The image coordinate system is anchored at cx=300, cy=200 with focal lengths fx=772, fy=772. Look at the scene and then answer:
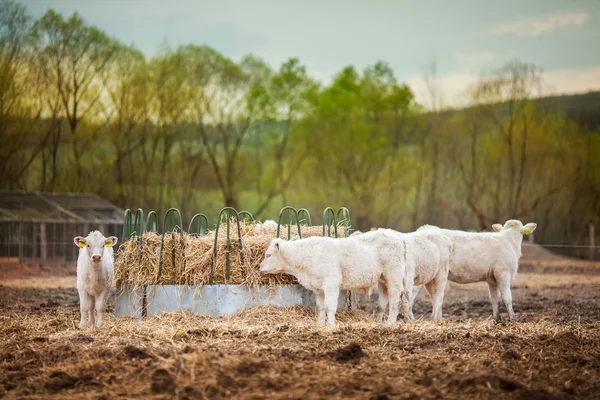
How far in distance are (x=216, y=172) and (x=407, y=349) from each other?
40.5m

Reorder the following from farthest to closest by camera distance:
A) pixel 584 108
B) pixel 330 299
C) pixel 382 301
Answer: pixel 584 108 → pixel 382 301 → pixel 330 299

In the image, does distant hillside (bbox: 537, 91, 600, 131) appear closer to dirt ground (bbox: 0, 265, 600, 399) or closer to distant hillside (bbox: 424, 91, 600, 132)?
distant hillside (bbox: 424, 91, 600, 132)

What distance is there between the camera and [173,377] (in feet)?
26.2

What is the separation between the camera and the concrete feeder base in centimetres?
1341

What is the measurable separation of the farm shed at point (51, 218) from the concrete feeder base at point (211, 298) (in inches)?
822

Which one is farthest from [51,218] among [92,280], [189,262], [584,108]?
[584,108]

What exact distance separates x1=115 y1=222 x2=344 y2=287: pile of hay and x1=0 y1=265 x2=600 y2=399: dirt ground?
0.71m

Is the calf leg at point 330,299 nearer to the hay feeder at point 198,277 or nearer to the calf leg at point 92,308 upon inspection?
the hay feeder at point 198,277

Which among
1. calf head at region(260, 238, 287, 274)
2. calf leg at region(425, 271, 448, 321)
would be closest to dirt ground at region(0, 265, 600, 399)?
calf head at region(260, 238, 287, 274)

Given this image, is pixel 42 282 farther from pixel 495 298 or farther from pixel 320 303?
pixel 495 298

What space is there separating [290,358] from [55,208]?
98.7 feet

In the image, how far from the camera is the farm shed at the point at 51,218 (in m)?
34.7

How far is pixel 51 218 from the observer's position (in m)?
35.4

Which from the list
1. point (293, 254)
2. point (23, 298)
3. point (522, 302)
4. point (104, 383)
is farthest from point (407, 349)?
point (23, 298)
